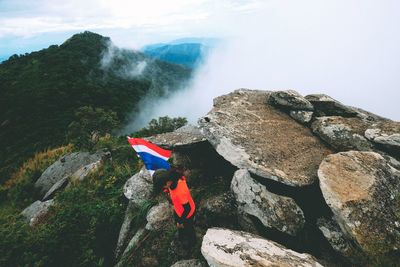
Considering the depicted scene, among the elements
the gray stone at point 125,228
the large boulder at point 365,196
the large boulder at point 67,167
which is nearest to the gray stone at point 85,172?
the large boulder at point 67,167

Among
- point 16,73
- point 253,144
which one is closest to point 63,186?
point 253,144

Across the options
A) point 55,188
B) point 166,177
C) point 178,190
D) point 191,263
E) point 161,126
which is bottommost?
point 161,126

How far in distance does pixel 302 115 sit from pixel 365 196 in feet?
11.2

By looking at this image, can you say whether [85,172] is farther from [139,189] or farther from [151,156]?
[151,156]

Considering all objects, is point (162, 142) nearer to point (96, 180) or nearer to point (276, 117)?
point (276, 117)

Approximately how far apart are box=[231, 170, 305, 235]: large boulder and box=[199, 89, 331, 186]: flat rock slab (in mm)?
357

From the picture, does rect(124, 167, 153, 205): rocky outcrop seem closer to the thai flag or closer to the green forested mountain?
the thai flag

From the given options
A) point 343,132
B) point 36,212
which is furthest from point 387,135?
point 36,212

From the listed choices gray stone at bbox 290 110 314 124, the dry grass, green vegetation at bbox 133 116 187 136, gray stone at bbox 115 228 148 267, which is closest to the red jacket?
gray stone at bbox 115 228 148 267

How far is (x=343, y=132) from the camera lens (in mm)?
8148

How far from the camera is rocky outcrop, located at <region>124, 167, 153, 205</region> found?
28.9ft

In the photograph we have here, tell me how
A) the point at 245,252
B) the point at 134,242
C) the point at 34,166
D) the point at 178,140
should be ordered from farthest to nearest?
the point at 34,166 → the point at 178,140 → the point at 134,242 → the point at 245,252

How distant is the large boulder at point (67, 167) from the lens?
14.2 meters

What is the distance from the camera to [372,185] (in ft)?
21.3
